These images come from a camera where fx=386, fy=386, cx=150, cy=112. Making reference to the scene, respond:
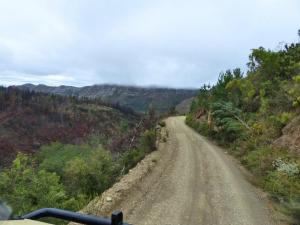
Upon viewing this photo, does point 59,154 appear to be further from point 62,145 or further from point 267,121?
point 267,121

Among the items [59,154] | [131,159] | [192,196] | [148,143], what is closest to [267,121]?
[148,143]

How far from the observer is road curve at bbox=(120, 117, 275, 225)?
1027 cm

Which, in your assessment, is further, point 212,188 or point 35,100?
point 35,100

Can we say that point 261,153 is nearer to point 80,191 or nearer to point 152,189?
point 152,189

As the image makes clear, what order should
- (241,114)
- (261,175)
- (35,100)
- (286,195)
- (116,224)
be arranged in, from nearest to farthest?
(116,224) < (286,195) < (261,175) < (241,114) < (35,100)

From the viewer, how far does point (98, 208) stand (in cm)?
1082

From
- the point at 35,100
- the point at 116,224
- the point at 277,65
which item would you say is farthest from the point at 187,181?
the point at 35,100

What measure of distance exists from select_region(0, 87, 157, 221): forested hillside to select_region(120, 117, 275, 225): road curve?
214cm

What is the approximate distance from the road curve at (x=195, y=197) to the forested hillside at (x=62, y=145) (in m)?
2.14

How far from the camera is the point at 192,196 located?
40.6ft

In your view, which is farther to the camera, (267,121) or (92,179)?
(267,121)

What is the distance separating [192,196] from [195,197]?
14 cm

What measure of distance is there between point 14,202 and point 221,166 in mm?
9078

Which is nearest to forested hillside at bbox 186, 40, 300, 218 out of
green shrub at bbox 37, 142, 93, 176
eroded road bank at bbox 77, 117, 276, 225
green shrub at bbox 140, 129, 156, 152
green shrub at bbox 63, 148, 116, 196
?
eroded road bank at bbox 77, 117, 276, 225
